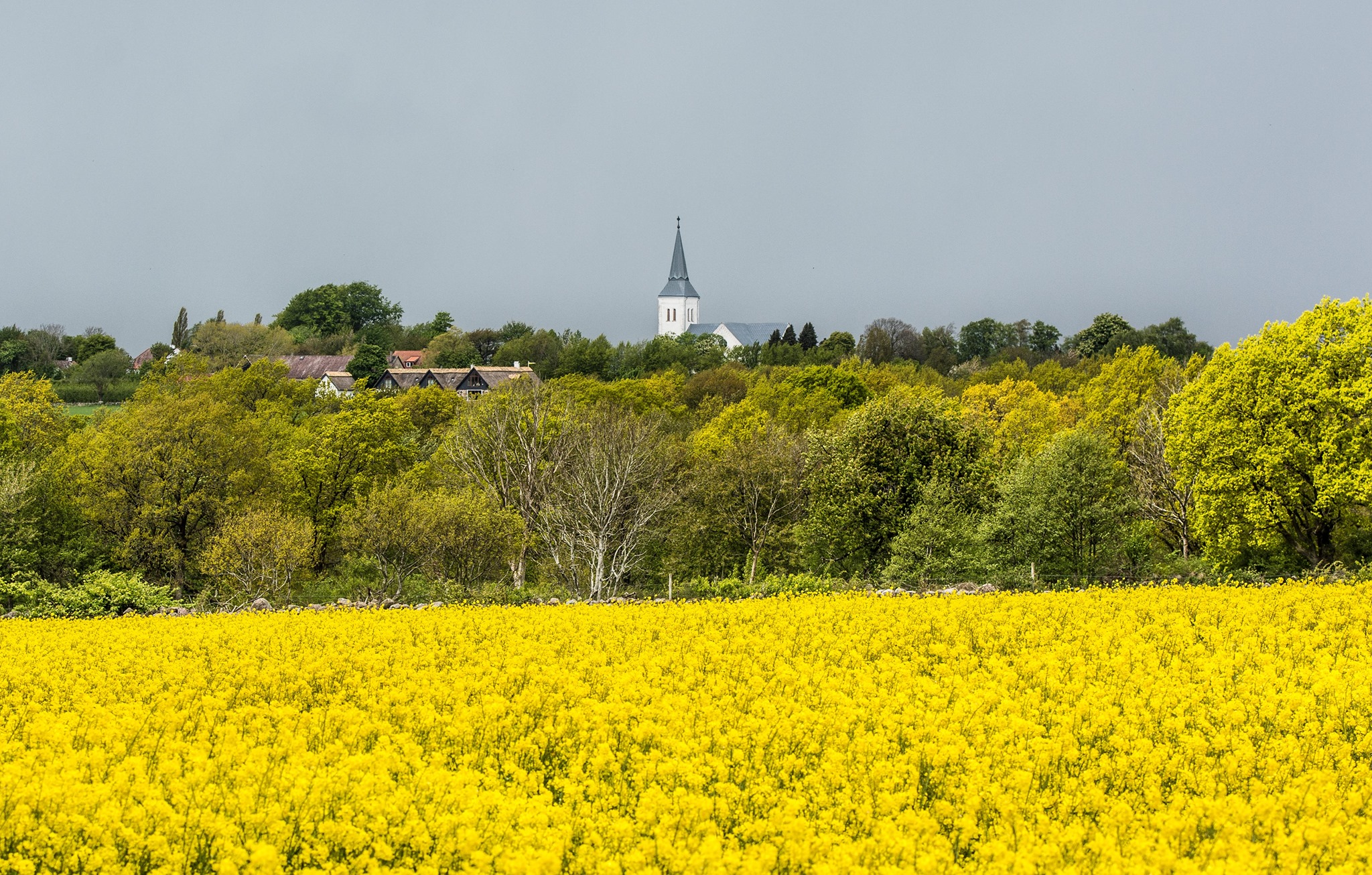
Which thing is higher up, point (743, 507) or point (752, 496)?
point (752, 496)

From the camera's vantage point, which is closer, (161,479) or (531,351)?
(161,479)

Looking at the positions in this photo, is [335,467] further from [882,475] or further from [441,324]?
[441,324]

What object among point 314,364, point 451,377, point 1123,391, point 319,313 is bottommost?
point 1123,391

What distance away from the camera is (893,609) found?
19875 mm

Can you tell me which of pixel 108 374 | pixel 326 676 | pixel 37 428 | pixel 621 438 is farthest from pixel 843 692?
pixel 108 374

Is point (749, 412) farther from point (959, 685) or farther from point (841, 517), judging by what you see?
point (959, 685)

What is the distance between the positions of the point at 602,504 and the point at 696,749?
2658 centimetres

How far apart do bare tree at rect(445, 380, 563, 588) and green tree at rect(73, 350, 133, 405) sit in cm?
7700

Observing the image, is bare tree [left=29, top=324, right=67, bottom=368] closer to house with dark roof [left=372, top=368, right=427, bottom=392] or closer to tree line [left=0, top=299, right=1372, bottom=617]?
→ house with dark roof [left=372, top=368, right=427, bottom=392]

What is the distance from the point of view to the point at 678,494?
143 feet

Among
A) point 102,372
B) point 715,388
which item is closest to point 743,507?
point 715,388

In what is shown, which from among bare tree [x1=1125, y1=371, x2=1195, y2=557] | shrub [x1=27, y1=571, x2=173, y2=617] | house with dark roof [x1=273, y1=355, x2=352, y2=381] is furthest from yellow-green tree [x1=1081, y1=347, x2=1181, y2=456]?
house with dark roof [x1=273, y1=355, x2=352, y2=381]

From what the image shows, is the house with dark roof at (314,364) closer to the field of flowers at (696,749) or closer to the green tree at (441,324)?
the green tree at (441,324)

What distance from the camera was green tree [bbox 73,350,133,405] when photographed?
343 ft
